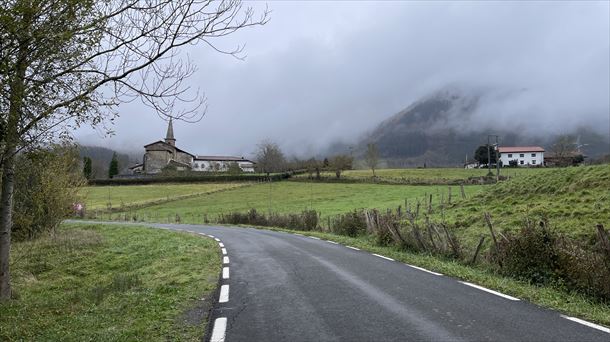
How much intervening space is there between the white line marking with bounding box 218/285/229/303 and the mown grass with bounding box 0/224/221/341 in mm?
249

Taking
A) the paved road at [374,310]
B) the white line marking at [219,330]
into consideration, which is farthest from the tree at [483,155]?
the white line marking at [219,330]

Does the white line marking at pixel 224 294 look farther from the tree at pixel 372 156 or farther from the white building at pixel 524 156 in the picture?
the white building at pixel 524 156

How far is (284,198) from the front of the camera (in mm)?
68938

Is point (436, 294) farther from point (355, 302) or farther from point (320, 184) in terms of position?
point (320, 184)

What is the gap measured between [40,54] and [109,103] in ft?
5.18

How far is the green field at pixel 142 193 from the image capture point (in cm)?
7300

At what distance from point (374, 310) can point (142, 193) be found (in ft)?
271

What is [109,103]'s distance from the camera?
816 centimetres

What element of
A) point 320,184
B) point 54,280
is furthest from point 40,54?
point 320,184

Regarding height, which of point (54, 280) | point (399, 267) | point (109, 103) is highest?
point (109, 103)

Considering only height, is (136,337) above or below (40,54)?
below

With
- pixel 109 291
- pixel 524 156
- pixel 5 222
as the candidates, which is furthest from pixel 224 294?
pixel 524 156

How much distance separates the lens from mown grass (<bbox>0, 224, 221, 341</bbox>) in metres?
7.25

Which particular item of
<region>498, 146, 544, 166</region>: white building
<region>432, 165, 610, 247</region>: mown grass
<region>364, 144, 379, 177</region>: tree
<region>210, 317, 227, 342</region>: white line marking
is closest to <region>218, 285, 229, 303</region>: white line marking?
<region>210, 317, 227, 342</region>: white line marking
